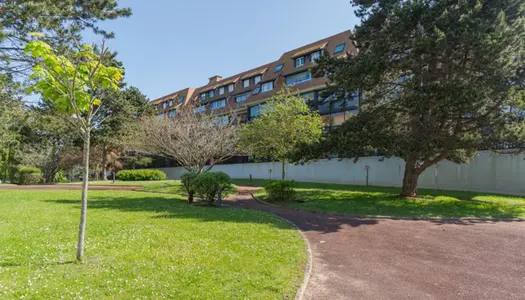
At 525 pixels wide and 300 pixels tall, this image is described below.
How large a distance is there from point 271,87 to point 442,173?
2340 cm

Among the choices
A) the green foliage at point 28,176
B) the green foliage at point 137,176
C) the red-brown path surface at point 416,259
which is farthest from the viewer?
the green foliage at point 137,176

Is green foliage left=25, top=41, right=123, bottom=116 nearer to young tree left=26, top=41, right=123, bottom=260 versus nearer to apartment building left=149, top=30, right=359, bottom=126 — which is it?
young tree left=26, top=41, right=123, bottom=260

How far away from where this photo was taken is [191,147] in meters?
19.4

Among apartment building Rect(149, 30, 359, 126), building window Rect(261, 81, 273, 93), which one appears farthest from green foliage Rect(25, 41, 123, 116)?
building window Rect(261, 81, 273, 93)

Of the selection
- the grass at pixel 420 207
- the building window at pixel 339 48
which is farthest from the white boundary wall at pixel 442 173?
the building window at pixel 339 48

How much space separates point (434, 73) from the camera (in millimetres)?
14000

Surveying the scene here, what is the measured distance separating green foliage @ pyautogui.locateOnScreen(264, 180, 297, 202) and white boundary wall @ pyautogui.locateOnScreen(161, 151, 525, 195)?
9.71 m

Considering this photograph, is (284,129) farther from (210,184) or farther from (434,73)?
(434,73)

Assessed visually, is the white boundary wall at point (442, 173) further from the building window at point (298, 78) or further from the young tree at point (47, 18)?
the young tree at point (47, 18)

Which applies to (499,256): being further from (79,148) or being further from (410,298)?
(79,148)

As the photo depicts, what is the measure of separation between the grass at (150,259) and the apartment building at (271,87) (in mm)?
18077

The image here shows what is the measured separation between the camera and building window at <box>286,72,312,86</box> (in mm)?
35466

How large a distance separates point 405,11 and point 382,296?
12.0m

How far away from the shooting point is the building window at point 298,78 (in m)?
35.5
